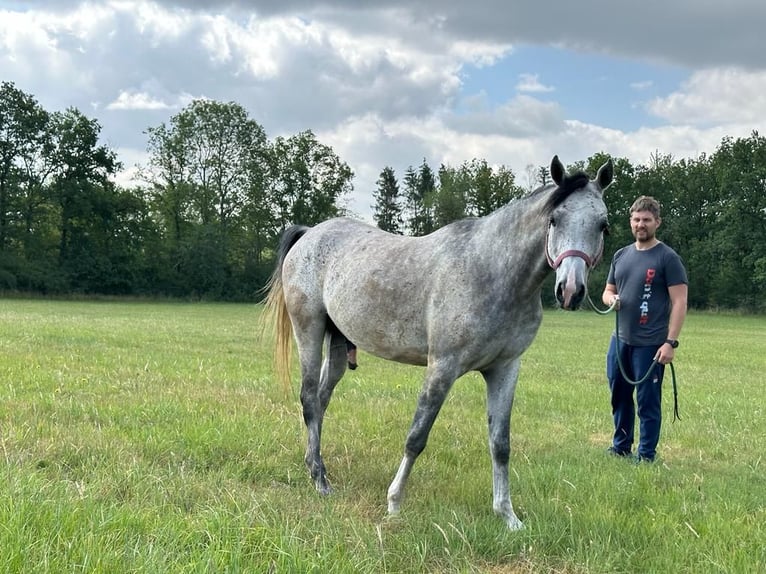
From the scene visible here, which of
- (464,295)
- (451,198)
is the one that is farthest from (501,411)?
(451,198)

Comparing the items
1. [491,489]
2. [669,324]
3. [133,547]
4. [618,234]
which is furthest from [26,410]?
[618,234]

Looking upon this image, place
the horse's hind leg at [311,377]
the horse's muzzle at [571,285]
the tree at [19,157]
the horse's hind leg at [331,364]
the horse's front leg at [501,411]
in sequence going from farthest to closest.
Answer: the tree at [19,157] → the horse's hind leg at [331,364] → the horse's hind leg at [311,377] → the horse's front leg at [501,411] → the horse's muzzle at [571,285]

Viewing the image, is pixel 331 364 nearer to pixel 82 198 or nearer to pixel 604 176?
pixel 604 176

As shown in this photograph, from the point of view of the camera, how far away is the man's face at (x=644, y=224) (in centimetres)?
581

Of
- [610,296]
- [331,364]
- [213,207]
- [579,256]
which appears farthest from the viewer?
[213,207]

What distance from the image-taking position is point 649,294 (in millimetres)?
5914

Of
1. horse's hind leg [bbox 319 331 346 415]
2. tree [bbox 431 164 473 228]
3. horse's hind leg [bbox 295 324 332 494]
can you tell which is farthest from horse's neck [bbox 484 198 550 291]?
tree [bbox 431 164 473 228]

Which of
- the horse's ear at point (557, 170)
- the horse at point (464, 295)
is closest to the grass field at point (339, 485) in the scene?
the horse at point (464, 295)

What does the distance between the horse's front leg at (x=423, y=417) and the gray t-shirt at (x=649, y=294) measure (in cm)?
272

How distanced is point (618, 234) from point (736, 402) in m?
46.6

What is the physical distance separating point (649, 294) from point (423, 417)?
2982 mm

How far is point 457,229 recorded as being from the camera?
181 inches

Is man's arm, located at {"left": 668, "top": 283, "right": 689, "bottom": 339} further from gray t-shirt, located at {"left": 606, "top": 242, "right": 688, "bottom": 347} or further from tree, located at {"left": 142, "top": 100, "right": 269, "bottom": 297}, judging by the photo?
tree, located at {"left": 142, "top": 100, "right": 269, "bottom": 297}

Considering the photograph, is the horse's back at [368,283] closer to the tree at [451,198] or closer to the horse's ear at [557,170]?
the horse's ear at [557,170]
